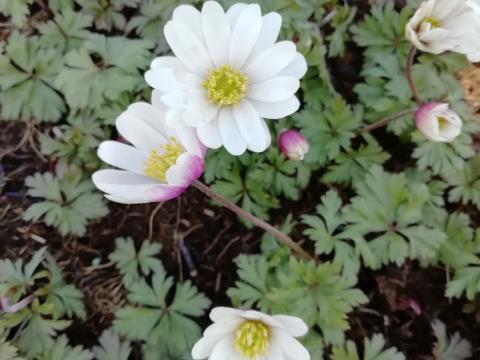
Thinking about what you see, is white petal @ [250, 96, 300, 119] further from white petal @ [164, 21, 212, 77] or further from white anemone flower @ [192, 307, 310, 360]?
white anemone flower @ [192, 307, 310, 360]

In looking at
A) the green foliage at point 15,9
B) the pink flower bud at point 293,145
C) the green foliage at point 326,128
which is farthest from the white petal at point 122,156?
the green foliage at point 15,9

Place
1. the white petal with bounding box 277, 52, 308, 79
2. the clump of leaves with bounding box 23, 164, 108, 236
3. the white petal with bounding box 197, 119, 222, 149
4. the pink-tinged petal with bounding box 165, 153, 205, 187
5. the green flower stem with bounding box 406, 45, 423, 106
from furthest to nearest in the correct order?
the clump of leaves with bounding box 23, 164, 108, 236 → the green flower stem with bounding box 406, 45, 423, 106 → the white petal with bounding box 277, 52, 308, 79 → the white petal with bounding box 197, 119, 222, 149 → the pink-tinged petal with bounding box 165, 153, 205, 187

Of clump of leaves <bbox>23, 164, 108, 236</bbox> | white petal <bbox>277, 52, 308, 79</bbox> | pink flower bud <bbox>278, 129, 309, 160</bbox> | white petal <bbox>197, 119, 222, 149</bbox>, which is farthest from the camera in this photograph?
clump of leaves <bbox>23, 164, 108, 236</bbox>

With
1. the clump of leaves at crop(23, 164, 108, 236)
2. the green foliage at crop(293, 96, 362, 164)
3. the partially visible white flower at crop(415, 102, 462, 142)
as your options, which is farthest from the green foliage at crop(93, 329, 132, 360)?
the partially visible white flower at crop(415, 102, 462, 142)

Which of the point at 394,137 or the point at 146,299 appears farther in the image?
the point at 394,137

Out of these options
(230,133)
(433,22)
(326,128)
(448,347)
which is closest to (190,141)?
(230,133)

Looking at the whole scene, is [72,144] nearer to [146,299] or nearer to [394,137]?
[146,299]

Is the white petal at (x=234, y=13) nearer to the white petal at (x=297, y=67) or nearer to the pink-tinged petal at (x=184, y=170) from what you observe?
the white petal at (x=297, y=67)

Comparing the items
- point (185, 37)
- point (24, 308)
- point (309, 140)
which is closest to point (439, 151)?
point (309, 140)
